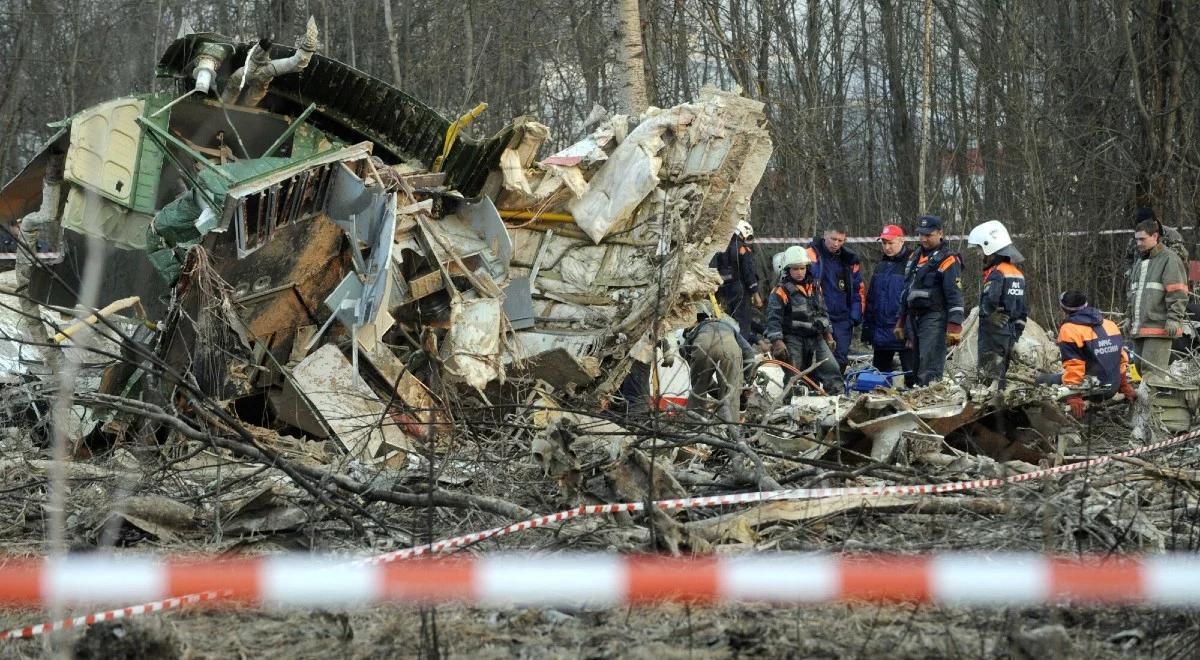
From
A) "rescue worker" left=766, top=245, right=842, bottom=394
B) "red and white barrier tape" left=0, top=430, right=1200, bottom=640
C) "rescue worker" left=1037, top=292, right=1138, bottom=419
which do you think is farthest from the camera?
"rescue worker" left=766, top=245, right=842, bottom=394

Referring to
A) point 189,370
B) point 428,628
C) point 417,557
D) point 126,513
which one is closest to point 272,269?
point 189,370

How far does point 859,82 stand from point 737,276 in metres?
13.9

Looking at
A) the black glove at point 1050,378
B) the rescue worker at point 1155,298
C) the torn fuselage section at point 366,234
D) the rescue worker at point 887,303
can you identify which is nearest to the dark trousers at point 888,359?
the rescue worker at point 887,303

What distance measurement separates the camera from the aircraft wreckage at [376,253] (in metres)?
7.55

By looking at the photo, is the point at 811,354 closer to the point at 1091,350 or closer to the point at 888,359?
the point at 888,359

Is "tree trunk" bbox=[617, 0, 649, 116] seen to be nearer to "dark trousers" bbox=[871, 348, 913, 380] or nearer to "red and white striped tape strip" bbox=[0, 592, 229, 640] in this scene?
"dark trousers" bbox=[871, 348, 913, 380]

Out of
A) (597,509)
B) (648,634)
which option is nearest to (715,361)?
(597,509)

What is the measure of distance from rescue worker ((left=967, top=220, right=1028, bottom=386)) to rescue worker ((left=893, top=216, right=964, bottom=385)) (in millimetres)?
268

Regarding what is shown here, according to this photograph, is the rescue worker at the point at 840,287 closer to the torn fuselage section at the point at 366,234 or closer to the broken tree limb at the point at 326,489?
the torn fuselage section at the point at 366,234

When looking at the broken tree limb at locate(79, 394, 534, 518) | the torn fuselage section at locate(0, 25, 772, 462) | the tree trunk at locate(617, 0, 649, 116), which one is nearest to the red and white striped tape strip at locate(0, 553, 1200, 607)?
the broken tree limb at locate(79, 394, 534, 518)

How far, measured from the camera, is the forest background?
16875 mm

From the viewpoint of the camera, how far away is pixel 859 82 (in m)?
24.6

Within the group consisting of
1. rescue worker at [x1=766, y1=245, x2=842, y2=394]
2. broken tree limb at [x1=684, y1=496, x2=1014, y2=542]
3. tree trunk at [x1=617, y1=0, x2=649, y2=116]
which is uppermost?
tree trunk at [x1=617, y1=0, x2=649, y2=116]

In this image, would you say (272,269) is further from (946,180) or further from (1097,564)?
(946,180)
